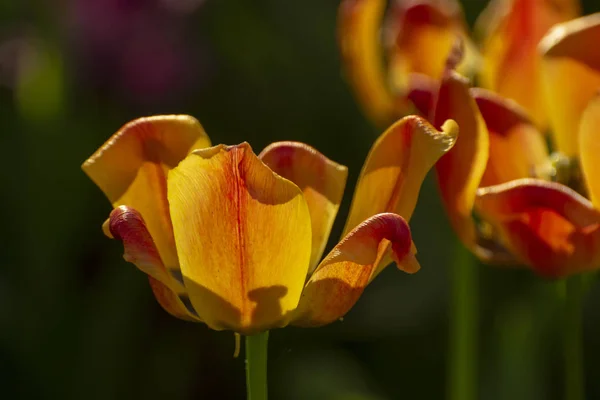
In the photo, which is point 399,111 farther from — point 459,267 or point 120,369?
point 120,369

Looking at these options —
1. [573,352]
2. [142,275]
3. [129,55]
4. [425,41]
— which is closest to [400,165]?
[573,352]

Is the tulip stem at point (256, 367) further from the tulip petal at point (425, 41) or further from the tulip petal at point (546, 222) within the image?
the tulip petal at point (425, 41)

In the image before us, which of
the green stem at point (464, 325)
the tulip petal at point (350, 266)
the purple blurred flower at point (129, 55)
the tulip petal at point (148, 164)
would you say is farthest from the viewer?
the purple blurred flower at point (129, 55)

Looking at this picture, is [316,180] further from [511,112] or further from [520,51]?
[520,51]

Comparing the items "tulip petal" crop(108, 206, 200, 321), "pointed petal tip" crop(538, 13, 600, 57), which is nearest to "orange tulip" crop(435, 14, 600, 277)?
"pointed petal tip" crop(538, 13, 600, 57)

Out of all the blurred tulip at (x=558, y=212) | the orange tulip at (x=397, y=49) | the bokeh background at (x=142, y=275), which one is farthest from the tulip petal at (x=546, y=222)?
the bokeh background at (x=142, y=275)

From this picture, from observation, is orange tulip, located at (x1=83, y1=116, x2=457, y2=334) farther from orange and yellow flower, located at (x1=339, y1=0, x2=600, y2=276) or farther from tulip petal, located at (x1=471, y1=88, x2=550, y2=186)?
tulip petal, located at (x1=471, y1=88, x2=550, y2=186)

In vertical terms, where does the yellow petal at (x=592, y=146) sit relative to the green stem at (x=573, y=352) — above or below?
above
